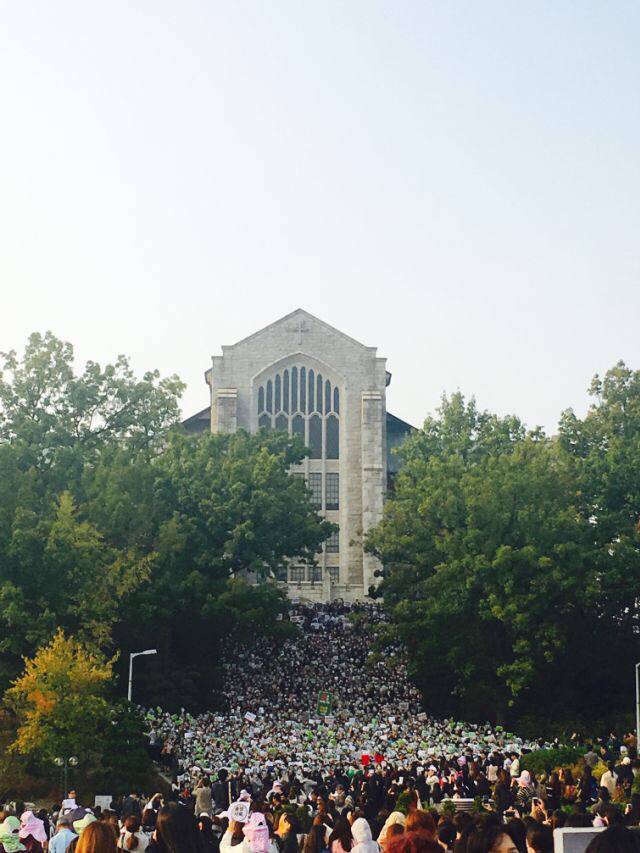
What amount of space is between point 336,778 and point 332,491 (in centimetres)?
4621

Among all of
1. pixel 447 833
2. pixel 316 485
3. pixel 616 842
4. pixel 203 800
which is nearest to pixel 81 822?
pixel 447 833

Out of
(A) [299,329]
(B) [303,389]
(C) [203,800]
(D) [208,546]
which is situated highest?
(A) [299,329]

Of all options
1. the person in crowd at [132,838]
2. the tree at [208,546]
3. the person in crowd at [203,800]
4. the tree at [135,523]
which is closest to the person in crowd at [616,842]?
the person in crowd at [132,838]

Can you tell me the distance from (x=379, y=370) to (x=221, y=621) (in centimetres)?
2815

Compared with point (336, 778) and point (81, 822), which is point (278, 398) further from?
point (81, 822)

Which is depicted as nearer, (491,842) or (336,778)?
(491,842)

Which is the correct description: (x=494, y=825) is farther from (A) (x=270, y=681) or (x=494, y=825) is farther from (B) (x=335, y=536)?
(B) (x=335, y=536)

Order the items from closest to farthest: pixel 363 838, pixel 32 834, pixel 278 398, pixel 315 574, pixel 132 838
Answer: pixel 363 838 < pixel 132 838 < pixel 32 834 < pixel 315 574 < pixel 278 398

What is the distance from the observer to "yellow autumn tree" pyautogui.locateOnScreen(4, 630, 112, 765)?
37.3 m

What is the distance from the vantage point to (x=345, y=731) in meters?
43.8

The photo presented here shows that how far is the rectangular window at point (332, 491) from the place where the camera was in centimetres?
7738

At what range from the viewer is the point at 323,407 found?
255ft

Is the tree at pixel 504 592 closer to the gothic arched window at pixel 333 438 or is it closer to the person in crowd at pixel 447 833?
the gothic arched window at pixel 333 438

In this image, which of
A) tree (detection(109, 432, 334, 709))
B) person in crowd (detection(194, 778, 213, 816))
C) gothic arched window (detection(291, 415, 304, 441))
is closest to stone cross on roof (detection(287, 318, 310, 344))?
gothic arched window (detection(291, 415, 304, 441))
